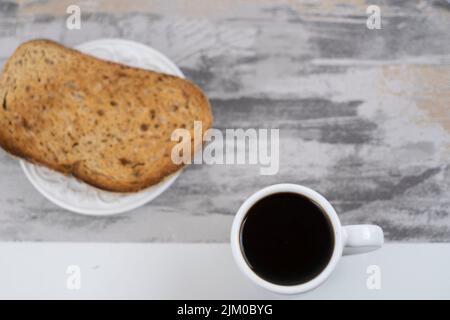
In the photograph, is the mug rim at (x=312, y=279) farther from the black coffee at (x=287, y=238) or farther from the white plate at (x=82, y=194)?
→ the white plate at (x=82, y=194)

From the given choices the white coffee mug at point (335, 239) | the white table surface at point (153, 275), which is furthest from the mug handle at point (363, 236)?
the white table surface at point (153, 275)

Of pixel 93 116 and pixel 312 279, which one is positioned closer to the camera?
pixel 312 279

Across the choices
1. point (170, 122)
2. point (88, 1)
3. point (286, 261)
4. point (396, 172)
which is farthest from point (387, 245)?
point (88, 1)

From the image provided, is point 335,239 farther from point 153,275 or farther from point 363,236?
point 153,275

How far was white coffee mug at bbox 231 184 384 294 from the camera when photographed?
0.49 meters

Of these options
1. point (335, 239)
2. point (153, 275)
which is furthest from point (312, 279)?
point (153, 275)

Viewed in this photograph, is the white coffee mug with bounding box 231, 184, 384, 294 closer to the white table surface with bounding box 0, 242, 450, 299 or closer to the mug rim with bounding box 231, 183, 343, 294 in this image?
the mug rim with bounding box 231, 183, 343, 294

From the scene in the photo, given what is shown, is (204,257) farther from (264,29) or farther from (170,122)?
(264,29)

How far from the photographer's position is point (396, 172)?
0.68 meters

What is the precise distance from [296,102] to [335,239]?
0.24 metres

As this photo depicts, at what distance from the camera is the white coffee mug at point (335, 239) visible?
491mm

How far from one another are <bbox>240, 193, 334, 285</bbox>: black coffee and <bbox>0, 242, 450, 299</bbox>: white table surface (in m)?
0.14

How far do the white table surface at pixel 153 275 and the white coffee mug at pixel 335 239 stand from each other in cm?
15

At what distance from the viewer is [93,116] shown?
60cm
